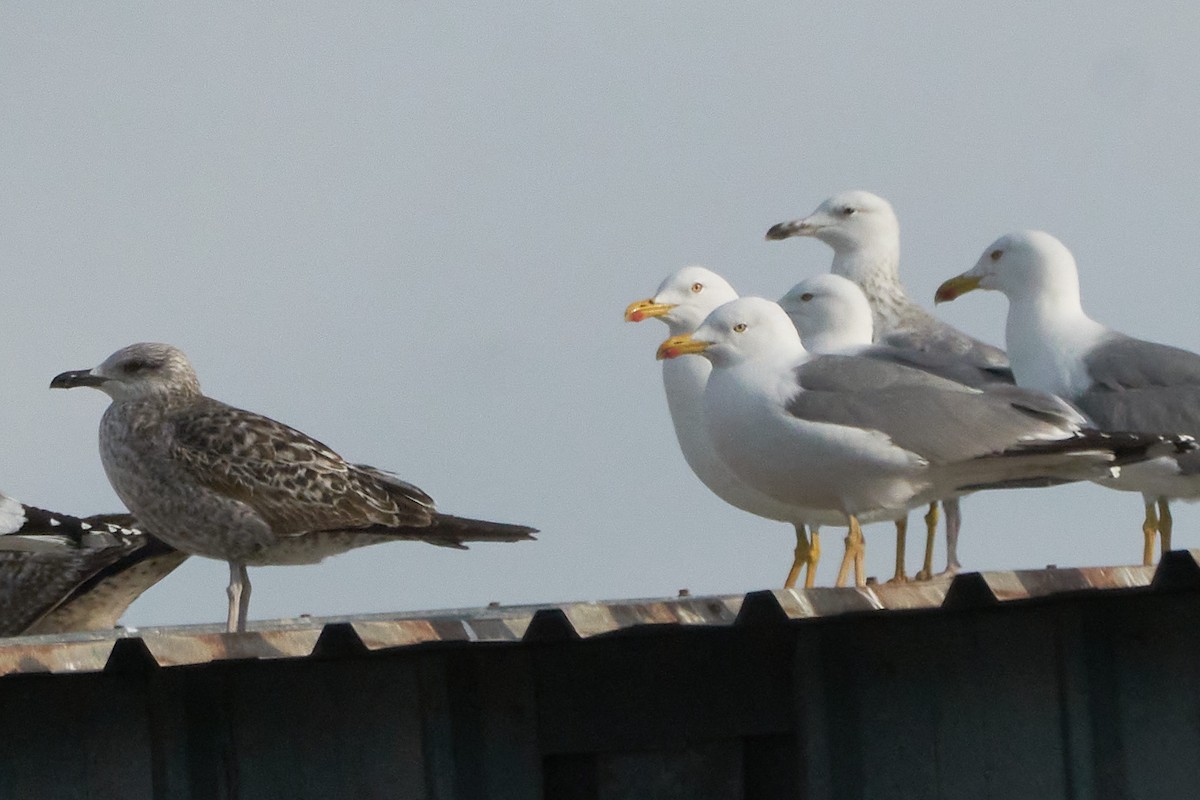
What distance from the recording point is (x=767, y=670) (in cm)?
610

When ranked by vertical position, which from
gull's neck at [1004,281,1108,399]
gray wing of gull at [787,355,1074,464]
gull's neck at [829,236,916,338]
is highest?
gull's neck at [829,236,916,338]

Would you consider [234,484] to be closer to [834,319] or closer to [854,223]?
[834,319]

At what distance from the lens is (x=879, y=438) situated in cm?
823

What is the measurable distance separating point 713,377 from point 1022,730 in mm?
3217

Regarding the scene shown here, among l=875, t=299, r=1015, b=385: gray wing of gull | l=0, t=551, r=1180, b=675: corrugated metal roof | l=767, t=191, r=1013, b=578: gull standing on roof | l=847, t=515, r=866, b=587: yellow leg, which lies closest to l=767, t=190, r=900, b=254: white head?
l=767, t=191, r=1013, b=578: gull standing on roof

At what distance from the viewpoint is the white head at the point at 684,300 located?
Answer: 11.0m

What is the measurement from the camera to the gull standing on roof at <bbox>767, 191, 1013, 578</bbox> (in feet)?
37.4

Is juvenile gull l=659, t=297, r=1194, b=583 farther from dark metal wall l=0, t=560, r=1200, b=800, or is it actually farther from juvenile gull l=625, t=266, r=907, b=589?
dark metal wall l=0, t=560, r=1200, b=800

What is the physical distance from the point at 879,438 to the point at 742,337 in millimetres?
815

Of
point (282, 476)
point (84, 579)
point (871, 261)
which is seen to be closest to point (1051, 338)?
point (871, 261)

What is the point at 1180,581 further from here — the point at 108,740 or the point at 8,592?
the point at 8,592

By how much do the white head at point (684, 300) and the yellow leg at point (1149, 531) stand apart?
88.5 inches

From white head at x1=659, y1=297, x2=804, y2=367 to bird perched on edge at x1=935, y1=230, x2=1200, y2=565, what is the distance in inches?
61.0

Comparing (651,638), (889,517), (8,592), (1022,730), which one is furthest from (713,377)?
(8,592)
